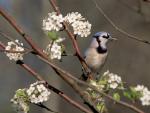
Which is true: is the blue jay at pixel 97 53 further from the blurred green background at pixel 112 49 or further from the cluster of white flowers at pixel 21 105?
the blurred green background at pixel 112 49

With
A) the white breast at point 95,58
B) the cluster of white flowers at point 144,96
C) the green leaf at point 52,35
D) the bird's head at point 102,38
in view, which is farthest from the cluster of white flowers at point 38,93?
the white breast at point 95,58

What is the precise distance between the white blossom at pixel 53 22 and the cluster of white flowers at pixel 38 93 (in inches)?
7.6

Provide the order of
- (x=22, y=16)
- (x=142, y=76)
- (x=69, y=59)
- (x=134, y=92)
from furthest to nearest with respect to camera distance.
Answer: (x=22, y=16) → (x=69, y=59) → (x=142, y=76) → (x=134, y=92)

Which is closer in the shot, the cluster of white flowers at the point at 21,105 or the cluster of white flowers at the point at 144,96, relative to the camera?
the cluster of white flowers at the point at 144,96

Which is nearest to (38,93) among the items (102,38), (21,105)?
(21,105)

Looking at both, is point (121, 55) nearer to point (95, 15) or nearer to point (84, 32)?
point (95, 15)

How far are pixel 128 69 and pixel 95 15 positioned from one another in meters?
1.97

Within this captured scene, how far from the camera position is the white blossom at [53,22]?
244 cm

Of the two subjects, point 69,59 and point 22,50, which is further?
point 69,59

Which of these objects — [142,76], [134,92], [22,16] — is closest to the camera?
[134,92]

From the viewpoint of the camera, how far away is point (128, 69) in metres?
14.4

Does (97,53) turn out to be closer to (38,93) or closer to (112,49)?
(38,93)

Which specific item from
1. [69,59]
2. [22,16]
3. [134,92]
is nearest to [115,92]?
[134,92]

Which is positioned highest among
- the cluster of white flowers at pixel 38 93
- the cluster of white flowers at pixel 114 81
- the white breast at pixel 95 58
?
the white breast at pixel 95 58
